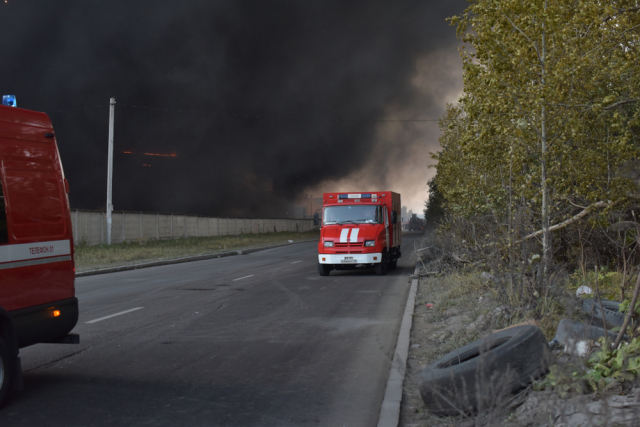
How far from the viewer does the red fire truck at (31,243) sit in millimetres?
5004

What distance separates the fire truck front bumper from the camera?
16.8 meters

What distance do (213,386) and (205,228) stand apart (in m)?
45.0

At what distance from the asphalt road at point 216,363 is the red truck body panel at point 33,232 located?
2.76ft

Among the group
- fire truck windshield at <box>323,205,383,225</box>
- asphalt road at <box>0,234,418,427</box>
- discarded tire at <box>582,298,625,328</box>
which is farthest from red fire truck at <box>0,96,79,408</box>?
fire truck windshield at <box>323,205,383,225</box>

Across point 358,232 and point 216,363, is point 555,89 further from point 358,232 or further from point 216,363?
point 358,232

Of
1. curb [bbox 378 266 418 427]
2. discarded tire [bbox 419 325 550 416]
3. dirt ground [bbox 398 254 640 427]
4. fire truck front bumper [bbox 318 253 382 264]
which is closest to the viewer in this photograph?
dirt ground [bbox 398 254 640 427]

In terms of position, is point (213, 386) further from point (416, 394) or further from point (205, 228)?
point (205, 228)

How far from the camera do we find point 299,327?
28.8 ft

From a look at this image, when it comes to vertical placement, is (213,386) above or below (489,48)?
below

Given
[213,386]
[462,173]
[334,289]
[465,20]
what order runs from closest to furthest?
[213,386], [465,20], [334,289], [462,173]

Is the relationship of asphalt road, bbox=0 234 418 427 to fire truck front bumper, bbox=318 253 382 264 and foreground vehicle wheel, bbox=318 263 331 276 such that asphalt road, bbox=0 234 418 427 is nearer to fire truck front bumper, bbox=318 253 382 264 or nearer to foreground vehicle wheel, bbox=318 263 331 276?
fire truck front bumper, bbox=318 253 382 264

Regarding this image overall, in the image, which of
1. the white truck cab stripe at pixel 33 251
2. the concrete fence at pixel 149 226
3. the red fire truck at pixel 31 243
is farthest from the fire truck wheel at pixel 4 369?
the concrete fence at pixel 149 226

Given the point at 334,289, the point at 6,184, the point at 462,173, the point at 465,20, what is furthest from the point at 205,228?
the point at 6,184

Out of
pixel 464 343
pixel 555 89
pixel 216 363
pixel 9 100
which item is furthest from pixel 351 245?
pixel 9 100
